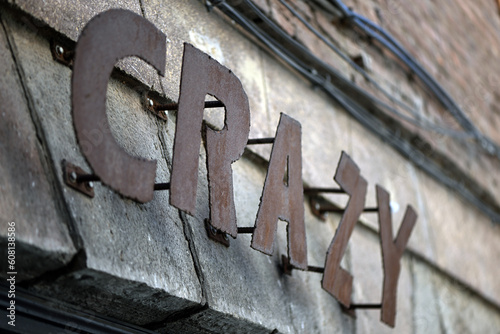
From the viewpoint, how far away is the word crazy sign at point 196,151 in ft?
4.82

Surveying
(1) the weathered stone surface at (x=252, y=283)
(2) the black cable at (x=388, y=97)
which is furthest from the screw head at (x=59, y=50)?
(2) the black cable at (x=388, y=97)

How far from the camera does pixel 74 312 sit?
62.2 inches

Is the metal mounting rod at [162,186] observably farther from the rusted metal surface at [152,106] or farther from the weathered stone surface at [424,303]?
the weathered stone surface at [424,303]

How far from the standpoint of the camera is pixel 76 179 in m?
1.54

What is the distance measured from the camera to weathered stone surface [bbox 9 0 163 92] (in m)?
1.61

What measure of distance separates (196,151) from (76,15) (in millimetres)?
434

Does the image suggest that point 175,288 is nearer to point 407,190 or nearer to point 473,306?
point 407,190

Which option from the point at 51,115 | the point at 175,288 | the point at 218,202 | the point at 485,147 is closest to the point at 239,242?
the point at 218,202

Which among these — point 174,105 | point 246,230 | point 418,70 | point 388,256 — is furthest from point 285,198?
point 418,70

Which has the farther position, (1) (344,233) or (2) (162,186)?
(1) (344,233)

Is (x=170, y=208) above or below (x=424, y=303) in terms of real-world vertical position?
above

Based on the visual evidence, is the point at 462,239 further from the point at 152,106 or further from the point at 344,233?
the point at 152,106

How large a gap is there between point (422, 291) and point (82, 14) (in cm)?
206

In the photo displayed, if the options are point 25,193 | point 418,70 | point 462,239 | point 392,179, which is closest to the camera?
point 25,193
